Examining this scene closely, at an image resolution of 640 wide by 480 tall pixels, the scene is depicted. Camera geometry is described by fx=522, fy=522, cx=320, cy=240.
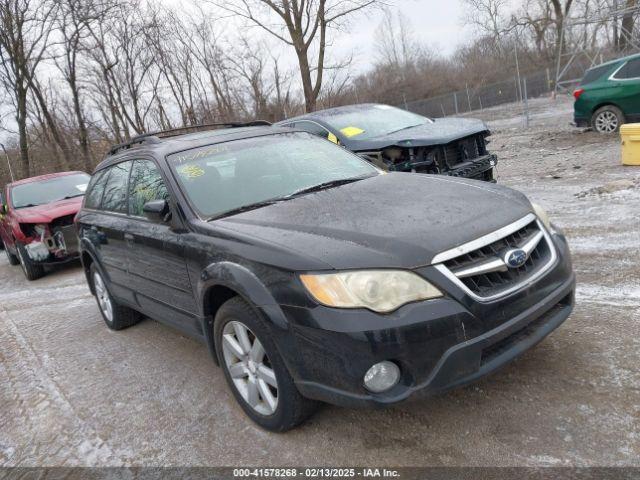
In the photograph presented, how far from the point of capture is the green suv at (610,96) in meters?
10.8

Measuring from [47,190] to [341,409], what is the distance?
8382 millimetres

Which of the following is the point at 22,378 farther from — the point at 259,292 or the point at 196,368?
the point at 259,292

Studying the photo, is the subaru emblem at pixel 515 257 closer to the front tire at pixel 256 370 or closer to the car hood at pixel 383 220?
the car hood at pixel 383 220

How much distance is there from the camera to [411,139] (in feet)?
22.2

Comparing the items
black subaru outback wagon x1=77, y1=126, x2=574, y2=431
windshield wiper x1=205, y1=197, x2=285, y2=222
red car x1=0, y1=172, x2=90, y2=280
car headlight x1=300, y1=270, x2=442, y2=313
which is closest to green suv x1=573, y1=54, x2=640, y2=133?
black subaru outback wagon x1=77, y1=126, x2=574, y2=431

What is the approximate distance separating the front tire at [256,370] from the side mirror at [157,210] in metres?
0.85

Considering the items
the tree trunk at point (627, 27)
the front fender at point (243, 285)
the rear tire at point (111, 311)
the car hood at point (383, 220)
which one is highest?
the tree trunk at point (627, 27)

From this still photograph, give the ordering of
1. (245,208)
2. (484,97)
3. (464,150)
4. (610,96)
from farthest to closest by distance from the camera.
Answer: (484,97)
(610,96)
(464,150)
(245,208)

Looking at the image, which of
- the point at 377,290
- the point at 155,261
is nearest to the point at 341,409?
the point at 377,290

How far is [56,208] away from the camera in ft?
28.0

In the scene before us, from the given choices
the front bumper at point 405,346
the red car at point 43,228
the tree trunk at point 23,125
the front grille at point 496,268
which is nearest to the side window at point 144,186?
the front bumper at point 405,346

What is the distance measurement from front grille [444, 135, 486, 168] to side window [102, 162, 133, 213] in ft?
13.3

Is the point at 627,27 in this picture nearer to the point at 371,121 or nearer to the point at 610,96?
the point at 610,96

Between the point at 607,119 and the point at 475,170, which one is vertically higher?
the point at 475,170
